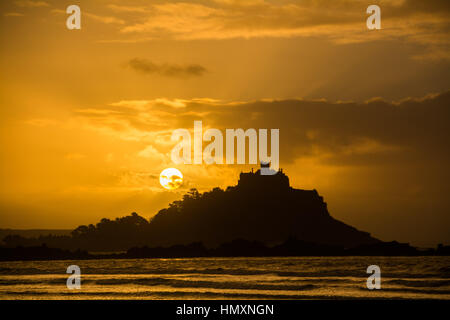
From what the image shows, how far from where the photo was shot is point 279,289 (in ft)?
142

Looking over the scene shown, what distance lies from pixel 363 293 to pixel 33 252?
554 feet
